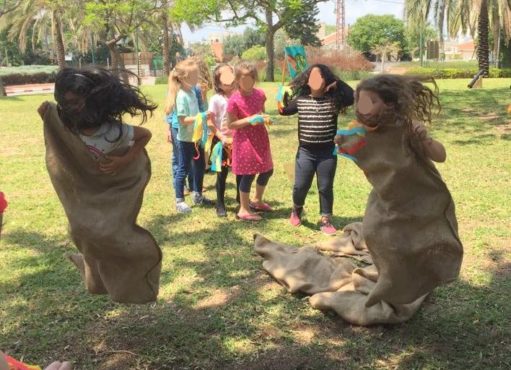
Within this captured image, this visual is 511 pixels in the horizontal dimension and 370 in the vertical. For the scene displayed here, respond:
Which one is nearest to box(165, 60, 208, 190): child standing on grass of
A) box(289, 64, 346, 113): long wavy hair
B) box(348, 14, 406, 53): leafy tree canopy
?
box(289, 64, 346, 113): long wavy hair

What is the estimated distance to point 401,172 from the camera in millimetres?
2428

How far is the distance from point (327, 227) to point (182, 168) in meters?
1.57

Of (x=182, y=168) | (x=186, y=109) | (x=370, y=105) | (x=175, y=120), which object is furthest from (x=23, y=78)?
(x=370, y=105)

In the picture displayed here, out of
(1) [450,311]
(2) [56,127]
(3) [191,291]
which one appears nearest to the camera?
(2) [56,127]

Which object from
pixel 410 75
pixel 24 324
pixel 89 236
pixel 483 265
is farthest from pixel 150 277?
pixel 483 265

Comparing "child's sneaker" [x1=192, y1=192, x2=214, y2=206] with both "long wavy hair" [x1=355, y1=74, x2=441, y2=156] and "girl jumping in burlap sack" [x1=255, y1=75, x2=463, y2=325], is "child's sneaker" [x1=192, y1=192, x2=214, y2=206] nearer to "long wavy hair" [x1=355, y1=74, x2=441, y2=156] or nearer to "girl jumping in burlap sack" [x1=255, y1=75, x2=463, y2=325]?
"girl jumping in burlap sack" [x1=255, y1=75, x2=463, y2=325]

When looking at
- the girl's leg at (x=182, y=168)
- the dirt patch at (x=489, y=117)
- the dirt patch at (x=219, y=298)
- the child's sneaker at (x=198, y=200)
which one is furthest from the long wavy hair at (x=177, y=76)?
the dirt patch at (x=489, y=117)

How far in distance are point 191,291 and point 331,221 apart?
1.69m

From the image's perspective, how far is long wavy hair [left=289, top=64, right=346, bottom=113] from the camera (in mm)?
4191

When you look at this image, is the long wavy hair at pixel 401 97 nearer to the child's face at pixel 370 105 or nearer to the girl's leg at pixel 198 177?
the child's face at pixel 370 105

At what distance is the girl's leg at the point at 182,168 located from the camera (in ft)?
17.0

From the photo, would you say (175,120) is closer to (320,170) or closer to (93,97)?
(320,170)

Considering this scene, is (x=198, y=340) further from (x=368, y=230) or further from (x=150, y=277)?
(x=368, y=230)

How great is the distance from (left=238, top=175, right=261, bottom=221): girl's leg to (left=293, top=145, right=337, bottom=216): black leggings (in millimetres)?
508
